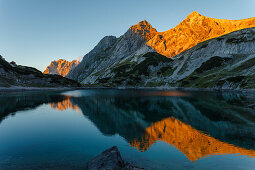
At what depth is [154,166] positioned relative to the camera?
740 inches

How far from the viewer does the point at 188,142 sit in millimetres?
27156

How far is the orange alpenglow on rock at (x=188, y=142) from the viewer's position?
2311 cm

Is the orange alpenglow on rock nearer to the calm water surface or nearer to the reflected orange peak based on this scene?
the calm water surface

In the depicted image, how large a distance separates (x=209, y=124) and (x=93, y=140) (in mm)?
28856

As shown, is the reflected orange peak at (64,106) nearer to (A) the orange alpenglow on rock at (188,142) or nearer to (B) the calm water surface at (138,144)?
(B) the calm water surface at (138,144)

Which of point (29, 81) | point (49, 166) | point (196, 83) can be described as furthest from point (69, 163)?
point (29, 81)

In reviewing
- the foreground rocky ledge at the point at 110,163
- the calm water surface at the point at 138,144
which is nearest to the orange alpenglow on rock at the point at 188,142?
the calm water surface at the point at 138,144

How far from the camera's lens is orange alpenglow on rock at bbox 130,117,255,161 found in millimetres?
23109

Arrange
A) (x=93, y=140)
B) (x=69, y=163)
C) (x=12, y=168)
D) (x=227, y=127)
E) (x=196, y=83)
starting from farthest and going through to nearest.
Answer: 1. (x=196, y=83)
2. (x=227, y=127)
3. (x=93, y=140)
4. (x=69, y=163)
5. (x=12, y=168)

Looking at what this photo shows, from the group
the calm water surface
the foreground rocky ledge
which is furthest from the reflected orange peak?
the foreground rocky ledge

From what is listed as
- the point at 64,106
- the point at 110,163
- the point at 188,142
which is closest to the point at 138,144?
the point at 188,142

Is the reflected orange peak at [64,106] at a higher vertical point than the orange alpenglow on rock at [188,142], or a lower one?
higher

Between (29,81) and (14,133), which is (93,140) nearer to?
(14,133)

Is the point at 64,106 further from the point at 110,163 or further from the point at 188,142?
the point at 110,163
